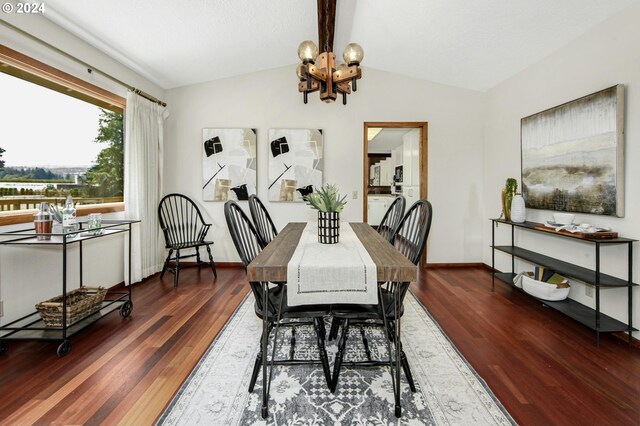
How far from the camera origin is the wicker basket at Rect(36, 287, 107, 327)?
2344 millimetres

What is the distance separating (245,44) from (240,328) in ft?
9.94

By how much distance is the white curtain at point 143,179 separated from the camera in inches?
146

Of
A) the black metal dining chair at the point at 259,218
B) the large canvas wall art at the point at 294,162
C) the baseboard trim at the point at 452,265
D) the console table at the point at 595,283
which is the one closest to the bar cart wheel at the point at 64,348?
the black metal dining chair at the point at 259,218

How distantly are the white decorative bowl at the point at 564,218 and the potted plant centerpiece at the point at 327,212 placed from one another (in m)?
2.13

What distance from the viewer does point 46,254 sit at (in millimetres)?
2682

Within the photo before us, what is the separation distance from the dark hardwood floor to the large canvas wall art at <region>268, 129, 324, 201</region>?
1.80 metres

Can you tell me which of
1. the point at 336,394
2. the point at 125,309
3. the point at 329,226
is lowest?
the point at 336,394

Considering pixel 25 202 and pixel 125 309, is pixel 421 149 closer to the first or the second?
pixel 125 309

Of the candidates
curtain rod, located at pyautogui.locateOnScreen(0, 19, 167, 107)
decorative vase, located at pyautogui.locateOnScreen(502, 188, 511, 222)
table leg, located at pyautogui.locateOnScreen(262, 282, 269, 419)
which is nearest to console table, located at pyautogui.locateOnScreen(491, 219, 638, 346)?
decorative vase, located at pyautogui.locateOnScreen(502, 188, 511, 222)

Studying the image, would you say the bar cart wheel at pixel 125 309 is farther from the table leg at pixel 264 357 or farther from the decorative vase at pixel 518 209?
the decorative vase at pixel 518 209

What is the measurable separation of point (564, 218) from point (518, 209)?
23.1 inches

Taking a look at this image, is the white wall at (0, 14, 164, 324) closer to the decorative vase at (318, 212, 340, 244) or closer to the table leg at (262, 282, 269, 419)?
the table leg at (262, 282, 269, 419)

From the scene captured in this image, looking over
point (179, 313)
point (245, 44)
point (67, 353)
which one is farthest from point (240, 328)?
point (245, 44)

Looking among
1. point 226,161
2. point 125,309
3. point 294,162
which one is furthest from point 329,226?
point 226,161
